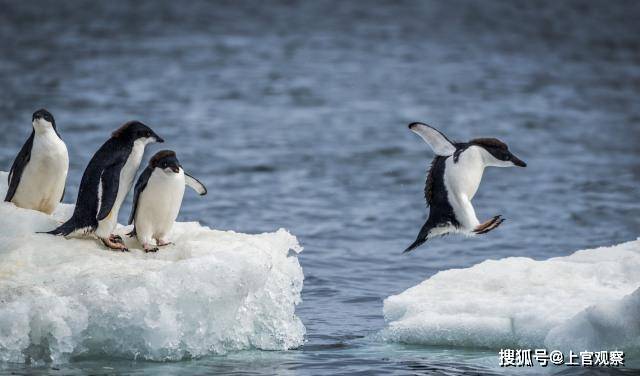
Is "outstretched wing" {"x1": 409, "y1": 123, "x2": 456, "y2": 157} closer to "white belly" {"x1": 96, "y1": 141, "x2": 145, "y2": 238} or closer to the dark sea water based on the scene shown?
the dark sea water

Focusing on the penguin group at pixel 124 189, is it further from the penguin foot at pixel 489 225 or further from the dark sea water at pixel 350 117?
the penguin foot at pixel 489 225

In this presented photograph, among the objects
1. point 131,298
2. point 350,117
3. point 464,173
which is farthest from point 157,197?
point 350,117

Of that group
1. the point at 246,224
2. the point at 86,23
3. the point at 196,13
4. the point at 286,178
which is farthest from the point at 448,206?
the point at 196,13

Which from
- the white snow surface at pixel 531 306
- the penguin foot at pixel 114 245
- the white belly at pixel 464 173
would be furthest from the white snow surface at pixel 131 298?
the white belly at pixel 464 173

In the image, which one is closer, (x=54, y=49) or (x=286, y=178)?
(x=286, y=178)

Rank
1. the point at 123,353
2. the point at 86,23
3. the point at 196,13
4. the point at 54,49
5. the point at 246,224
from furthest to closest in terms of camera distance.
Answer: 1. the point at 196,13
2. the point at 86,23
3. the point at 54,49
4. the point at 246,224
5. the point at 123,353

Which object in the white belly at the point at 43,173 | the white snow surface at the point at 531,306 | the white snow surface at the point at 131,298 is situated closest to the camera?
the white snow surface at the point at 131,298

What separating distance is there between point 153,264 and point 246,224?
7330 millimetres

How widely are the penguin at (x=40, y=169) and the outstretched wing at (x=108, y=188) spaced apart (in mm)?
486

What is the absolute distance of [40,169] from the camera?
875cm

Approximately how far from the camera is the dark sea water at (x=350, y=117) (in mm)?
12047

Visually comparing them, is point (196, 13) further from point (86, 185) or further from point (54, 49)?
point (86, 185)

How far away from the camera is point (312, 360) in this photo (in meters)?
8.57

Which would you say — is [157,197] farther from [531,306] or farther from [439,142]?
[531,306]
